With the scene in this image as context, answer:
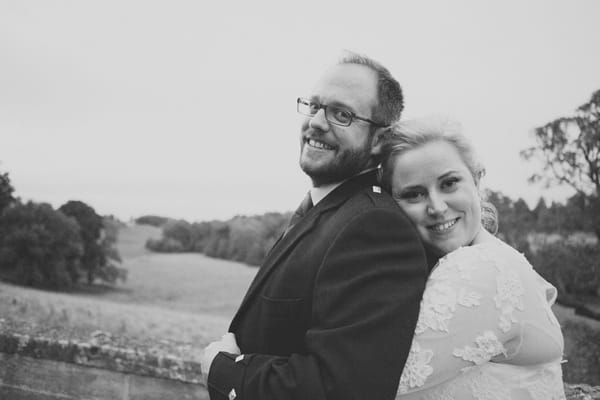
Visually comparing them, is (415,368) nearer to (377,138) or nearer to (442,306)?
(442,306)

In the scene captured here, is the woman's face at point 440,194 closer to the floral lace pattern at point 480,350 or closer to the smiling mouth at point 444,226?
the smiling mouth at point 444,226

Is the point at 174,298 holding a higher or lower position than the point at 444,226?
lower

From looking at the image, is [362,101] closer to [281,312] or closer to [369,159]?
[369,159]

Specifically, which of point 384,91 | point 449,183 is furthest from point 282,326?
point 384,91

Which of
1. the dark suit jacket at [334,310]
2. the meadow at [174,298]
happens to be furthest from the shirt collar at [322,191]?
the meadow at [174,298]

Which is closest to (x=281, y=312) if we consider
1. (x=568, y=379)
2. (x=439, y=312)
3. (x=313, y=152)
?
(x=439, y=312)

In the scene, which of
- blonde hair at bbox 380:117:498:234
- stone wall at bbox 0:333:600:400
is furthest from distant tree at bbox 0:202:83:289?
blonde hair at bbox 380:117:498:234

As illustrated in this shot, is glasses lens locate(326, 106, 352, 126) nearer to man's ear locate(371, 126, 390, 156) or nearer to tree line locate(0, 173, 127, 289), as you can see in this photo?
man's ear locate(371, 126, 390, 156)

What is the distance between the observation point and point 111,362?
2.87 meters

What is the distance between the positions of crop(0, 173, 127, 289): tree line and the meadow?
6.53 ft

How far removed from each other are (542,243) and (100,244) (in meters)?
30.4

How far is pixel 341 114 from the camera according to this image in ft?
7.50

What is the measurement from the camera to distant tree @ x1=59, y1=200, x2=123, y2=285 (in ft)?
107

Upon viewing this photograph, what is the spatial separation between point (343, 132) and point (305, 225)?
510 mm
